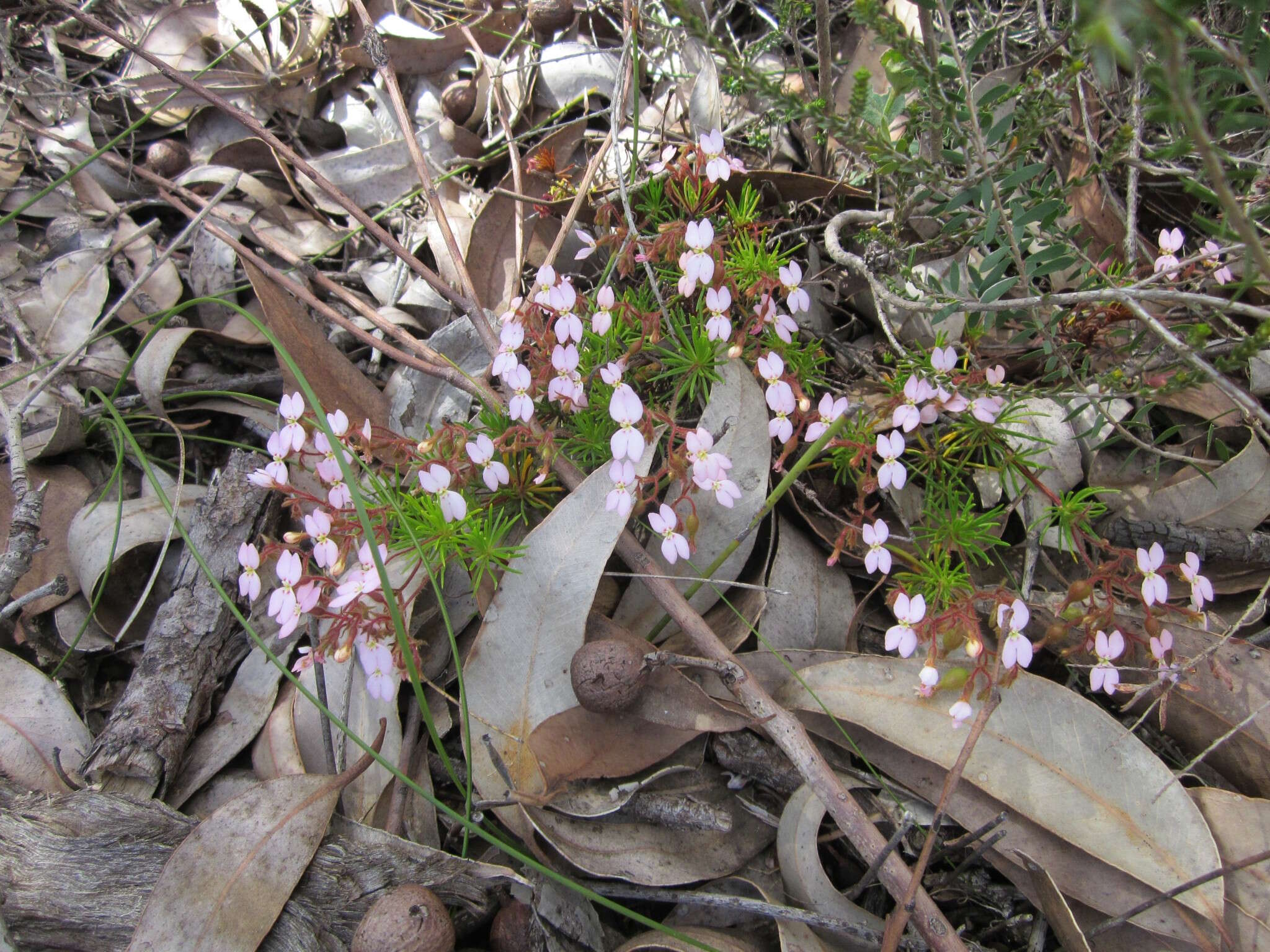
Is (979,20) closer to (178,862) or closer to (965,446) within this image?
(965,446)

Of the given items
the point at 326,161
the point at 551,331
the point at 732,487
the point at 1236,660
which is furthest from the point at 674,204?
the point at 1236,660

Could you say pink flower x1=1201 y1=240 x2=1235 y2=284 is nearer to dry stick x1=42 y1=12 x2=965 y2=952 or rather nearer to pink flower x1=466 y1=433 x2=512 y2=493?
dry stick x1=42 y1=12 x2=965 y2=952

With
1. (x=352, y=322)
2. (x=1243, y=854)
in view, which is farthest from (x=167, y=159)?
(x=1243, y=854)

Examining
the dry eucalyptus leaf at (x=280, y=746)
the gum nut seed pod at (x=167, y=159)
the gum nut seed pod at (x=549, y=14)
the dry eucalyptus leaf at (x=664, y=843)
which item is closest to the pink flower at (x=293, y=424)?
the dry eucalyptus leaf at (x=280, y=746)

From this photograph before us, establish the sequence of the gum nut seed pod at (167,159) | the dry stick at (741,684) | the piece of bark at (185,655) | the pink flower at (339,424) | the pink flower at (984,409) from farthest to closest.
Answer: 1. the gum nut seed pod at (167,159)
2. the pink flower at (339,424)
3. the pink flower at (984,409)
4. the piece of bark at (185,655)
5. the dry stick at (741,684)

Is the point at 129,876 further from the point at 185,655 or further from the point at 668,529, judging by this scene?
the point at 668,529

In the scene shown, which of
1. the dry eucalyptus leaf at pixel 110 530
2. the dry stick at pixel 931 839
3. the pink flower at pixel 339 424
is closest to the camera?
the dry stick at pixel 931 839

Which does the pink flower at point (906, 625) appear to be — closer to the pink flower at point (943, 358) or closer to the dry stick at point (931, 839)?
the dry stick at point (931, 839)
